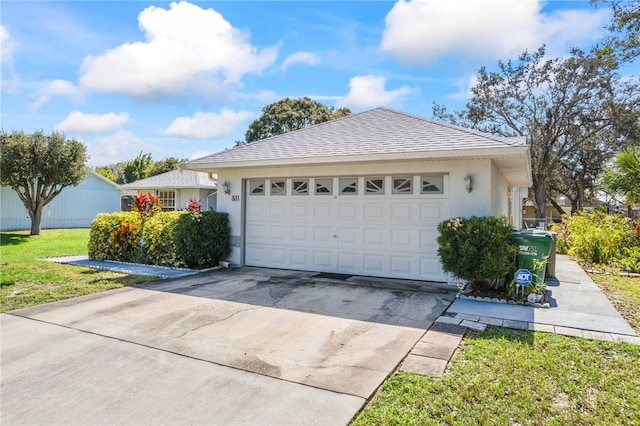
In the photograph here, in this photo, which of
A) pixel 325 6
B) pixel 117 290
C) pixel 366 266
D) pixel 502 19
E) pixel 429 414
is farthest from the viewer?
pixel 502 19

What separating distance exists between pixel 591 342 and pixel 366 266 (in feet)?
15.7

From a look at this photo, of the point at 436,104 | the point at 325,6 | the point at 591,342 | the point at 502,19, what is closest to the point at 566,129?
the point at 436,104

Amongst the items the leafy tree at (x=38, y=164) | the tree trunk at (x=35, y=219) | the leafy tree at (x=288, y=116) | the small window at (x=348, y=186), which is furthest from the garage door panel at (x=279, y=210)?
the leafy tree at (x=288, y=116)

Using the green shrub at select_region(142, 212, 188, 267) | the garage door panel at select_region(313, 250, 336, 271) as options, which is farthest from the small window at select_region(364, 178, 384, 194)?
the green shrub at select_region(142, 212, 188, 267)

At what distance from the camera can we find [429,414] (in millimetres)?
2953

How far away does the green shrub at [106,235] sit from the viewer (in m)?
11.0

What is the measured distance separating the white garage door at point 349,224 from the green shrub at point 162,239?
1.88 metres

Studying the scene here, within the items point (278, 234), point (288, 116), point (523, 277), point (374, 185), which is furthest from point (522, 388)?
point (288, 116)

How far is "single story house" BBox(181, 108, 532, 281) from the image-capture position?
7594 millimetres

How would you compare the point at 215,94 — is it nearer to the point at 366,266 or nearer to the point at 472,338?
the point at 366,266

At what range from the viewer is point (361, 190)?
8750 millimetres

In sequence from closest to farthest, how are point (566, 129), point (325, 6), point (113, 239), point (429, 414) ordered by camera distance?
1. point (429, 414)
2. point (325, 6)
3. point (113, 239)
4. point (566, 129)

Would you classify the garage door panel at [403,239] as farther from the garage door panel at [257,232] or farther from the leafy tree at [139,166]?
the leafy tree at [139,166]

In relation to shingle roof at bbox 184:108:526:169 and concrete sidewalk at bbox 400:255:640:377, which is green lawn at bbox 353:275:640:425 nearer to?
concrete sidewalk at bbox 400:255:640:377
